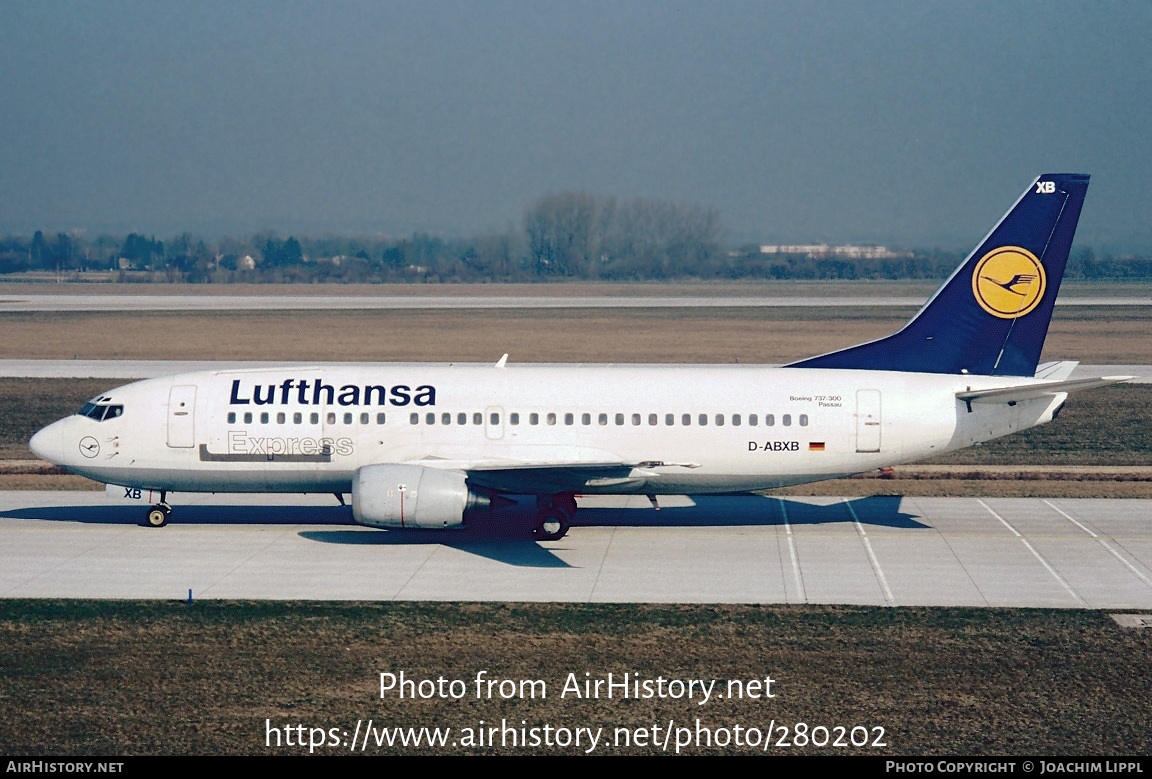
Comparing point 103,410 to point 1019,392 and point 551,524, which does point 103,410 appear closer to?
point 551,524

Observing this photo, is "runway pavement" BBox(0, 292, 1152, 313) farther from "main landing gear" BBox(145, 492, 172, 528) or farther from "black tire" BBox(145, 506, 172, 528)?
"black tire" BBox(145, 506, 172, 528)

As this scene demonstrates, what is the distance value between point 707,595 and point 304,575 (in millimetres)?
9105

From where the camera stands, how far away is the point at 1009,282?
30719 millimetres

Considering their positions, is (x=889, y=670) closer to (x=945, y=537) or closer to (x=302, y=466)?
(x=945, y=537)

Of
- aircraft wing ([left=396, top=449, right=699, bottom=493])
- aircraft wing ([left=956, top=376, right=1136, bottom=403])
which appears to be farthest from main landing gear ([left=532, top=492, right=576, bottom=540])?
aircraft wing ([left=956, top=376, right=1136, bottom=403])

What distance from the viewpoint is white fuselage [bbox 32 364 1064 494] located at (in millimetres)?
29984

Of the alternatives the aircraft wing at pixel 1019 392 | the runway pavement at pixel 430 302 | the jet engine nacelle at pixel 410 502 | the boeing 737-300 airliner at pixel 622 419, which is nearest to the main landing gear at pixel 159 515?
the boeing 737-300 airliner at pixel 622 419

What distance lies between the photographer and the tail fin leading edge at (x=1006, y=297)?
100ft

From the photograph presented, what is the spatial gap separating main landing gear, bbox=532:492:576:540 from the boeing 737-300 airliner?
4 centimetres

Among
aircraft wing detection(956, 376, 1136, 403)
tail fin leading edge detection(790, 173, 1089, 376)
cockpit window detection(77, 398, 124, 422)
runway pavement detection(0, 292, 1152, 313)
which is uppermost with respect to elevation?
tail fin leading edge detection(790, 173, 1089, 376)

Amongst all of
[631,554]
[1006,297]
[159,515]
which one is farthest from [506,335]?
[631,554]

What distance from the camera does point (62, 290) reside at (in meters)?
150
